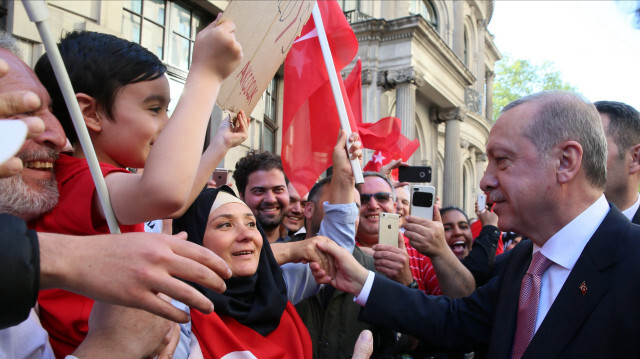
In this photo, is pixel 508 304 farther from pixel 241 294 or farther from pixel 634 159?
pixel 634 159

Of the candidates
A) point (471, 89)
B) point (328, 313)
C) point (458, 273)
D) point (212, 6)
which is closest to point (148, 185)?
point (328, 313)

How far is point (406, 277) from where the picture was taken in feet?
8.53

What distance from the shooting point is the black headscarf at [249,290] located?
202 cm

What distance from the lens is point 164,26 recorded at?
7172 mm

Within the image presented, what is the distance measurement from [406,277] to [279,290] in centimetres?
80

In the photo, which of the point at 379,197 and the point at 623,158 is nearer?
the point at 623,158

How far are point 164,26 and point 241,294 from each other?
6167 millimetres

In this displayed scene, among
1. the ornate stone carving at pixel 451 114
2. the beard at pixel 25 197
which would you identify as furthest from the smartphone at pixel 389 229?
the ornate stone carving at pixel 451 114

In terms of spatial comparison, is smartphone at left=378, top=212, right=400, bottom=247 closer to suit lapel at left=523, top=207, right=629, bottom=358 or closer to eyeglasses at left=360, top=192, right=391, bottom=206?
suit lapel at left=523, top=207, right=629, bottom=358

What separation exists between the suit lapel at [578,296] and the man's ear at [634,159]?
1.43 metres

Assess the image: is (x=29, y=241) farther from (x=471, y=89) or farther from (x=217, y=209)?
(x=471, y=89)

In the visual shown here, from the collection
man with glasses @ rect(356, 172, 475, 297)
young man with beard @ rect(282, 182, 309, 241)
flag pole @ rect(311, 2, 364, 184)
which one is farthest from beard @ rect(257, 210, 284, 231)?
flag pole @ rect(311, 2, 364, 184)

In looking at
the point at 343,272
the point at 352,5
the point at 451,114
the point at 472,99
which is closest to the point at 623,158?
the point at 343,272

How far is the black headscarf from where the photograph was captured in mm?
2020
